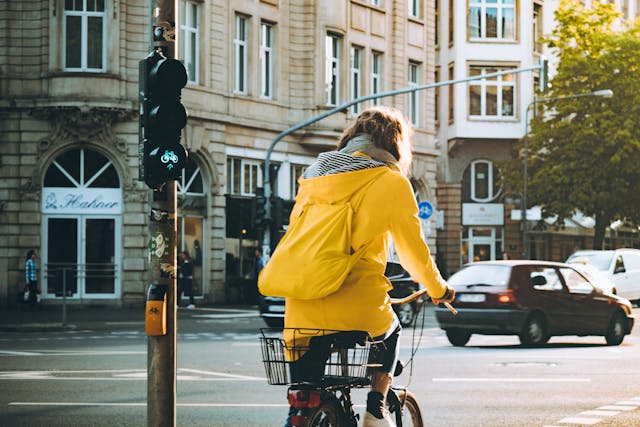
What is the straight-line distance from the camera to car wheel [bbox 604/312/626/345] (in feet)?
70.2

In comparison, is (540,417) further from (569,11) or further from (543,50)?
(543,50)

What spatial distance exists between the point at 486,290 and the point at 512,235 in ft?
123

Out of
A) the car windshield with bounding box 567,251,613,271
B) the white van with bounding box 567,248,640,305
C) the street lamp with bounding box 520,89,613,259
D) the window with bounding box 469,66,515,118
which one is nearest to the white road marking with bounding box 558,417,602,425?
the white van with bounding box 567,248,640,305

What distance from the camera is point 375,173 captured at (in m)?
5.86

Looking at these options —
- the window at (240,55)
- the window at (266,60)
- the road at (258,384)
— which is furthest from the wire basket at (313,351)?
the window at (266,60)

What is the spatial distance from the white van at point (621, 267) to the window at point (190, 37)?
12146 millimetres

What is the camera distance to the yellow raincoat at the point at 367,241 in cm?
574

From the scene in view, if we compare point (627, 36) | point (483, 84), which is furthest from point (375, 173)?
point (483, 84)

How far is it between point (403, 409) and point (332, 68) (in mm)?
36461

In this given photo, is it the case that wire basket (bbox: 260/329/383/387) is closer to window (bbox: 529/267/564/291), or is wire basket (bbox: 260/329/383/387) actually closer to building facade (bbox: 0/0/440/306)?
window (bbox: 529/267/564/291)

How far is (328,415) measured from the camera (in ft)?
19.0

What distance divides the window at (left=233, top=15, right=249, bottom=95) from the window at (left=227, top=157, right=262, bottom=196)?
2158 mm

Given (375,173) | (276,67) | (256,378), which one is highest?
(276,67)

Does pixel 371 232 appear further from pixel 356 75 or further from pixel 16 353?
pixel 356 75
